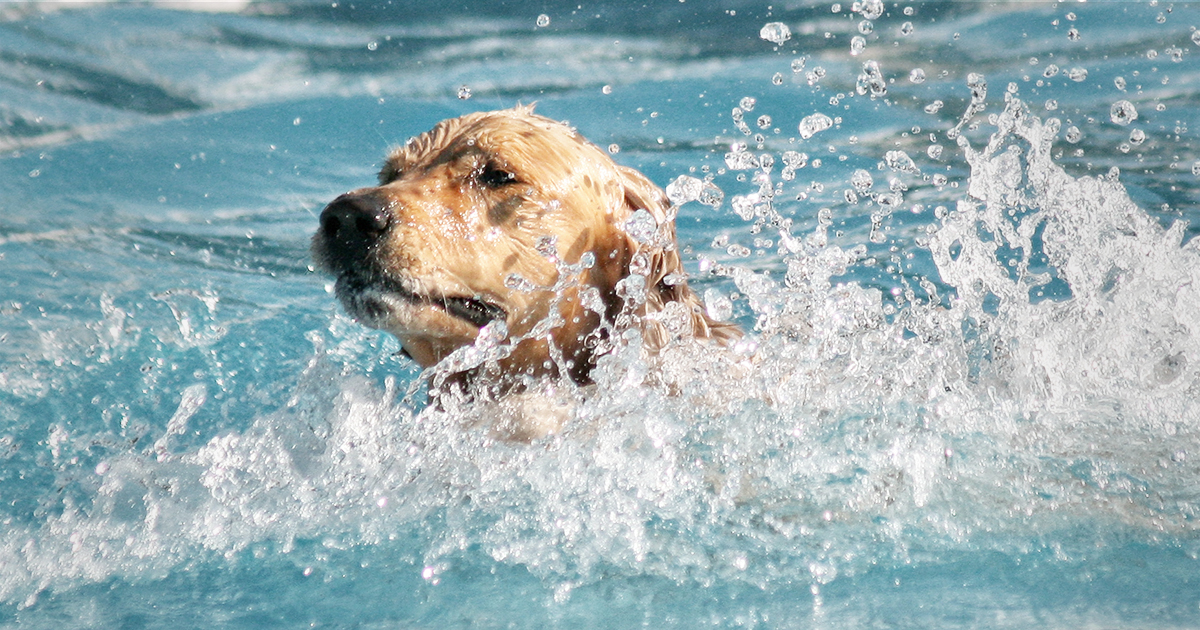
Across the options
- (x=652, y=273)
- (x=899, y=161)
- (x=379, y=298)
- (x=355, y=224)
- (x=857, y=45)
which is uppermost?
(x=857, y=45)

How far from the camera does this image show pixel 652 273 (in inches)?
141

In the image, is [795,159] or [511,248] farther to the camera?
[795,159]

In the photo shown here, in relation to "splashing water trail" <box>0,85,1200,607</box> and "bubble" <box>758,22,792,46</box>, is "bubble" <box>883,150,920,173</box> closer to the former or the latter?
"bubble" <box>758,22,792,46</box>

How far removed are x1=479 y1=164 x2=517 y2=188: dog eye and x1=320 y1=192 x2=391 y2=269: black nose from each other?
0.41 meters

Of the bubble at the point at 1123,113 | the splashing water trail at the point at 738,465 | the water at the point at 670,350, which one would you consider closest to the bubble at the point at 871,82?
the water at the point at 670,350

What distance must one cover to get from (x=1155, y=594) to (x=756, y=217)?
4.49 meters

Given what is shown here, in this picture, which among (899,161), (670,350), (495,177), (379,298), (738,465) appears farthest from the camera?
(899,161)

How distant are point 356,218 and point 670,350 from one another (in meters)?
1.20

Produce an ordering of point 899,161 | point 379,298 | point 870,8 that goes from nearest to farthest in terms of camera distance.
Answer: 1. point 379,298
2. point 899,161
3. point 870,8

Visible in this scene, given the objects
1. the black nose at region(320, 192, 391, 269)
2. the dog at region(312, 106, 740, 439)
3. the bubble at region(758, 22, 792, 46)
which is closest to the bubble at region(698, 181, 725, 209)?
the dog at region(312, 106, 740, 439)

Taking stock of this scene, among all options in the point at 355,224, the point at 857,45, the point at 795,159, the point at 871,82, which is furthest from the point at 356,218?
the point at 857,45

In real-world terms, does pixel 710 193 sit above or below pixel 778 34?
below

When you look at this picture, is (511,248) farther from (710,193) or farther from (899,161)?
(899,161)

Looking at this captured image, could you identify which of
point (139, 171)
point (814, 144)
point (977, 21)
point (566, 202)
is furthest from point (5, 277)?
point (977, 21)
